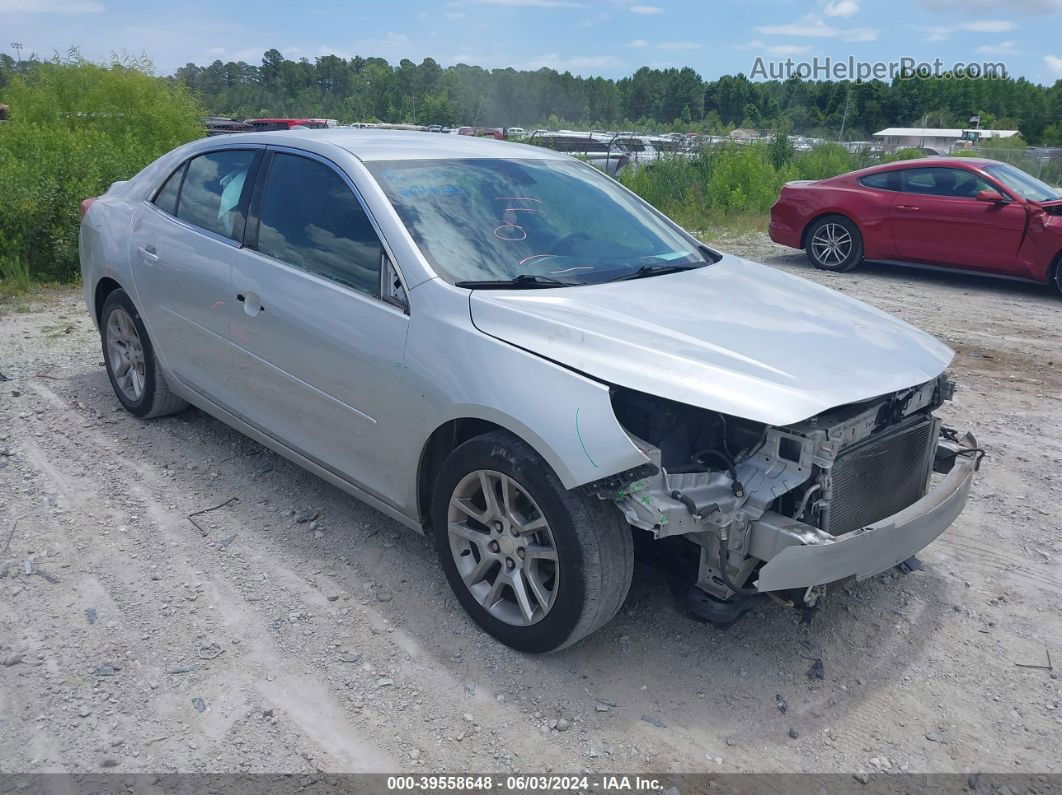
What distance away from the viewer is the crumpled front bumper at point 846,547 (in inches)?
109

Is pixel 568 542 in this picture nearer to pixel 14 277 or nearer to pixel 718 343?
pixel 718 343

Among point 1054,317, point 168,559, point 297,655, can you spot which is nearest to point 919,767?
point 297,655

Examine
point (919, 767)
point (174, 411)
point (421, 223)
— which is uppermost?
point (421, 223)

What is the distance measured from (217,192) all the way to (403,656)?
2.65 meters

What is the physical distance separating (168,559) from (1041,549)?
401cm

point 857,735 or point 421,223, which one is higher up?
point 421,223

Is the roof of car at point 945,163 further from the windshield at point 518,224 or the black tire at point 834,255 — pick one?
the windshield at point 518,224

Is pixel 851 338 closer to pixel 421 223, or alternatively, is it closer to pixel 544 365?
pixel 544 365

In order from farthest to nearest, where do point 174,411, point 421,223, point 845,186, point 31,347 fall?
point 845,186, point 31,347, point 174,411, point 421,223

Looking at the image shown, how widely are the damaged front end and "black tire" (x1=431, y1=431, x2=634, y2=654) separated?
3.9 inches

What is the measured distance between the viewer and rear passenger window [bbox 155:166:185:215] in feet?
15.8

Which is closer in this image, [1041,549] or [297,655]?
[297,655]

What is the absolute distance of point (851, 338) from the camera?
338 cm

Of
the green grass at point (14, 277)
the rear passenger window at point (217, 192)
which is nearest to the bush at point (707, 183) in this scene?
the green grass at point (14, 277)
